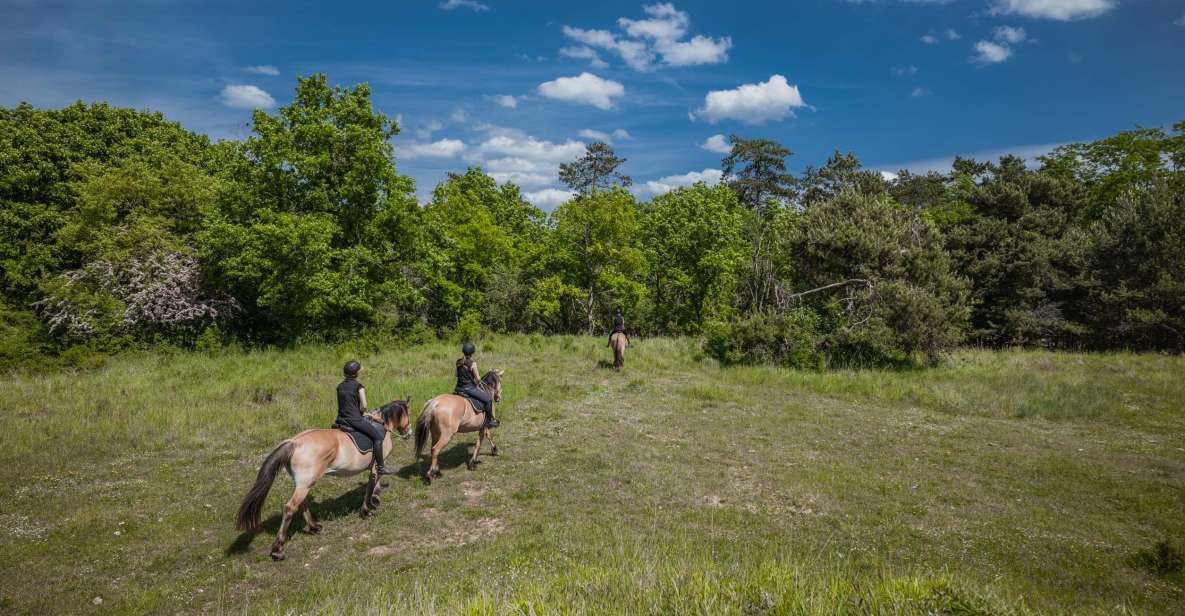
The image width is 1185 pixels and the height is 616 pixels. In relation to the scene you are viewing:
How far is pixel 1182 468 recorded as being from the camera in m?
11.1

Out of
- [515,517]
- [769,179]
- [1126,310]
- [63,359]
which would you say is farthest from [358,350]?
[769,179]

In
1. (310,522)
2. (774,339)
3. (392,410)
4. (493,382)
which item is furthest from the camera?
(774,339)

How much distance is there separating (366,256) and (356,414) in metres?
19.1

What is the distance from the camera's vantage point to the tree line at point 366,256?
2339cm

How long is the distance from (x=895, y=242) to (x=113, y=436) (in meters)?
28.0

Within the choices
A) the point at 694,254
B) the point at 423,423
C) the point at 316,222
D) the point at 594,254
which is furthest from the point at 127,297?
the point at 694,254

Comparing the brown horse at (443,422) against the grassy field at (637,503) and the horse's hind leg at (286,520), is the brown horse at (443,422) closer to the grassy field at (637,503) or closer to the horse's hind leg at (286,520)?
the grassy field at (637,503)

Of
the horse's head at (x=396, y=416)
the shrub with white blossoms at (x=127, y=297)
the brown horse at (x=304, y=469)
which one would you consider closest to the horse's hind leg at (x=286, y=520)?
the brown horse at (x=304, y=469)

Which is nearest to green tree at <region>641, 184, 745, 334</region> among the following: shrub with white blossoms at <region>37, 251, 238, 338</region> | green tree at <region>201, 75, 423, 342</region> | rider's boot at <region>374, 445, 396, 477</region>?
Answer: green tree at <region>201, 75, 423, 342</region>

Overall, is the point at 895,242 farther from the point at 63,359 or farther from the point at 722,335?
the point at 63,359

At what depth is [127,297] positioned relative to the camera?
2511 cm

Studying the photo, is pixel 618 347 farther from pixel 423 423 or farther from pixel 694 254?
pixel 694 254

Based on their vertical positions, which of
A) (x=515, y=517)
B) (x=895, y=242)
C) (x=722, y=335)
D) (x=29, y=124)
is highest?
(x=29, y=124)

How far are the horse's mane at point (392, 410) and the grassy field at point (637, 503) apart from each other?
1444 millimetres
